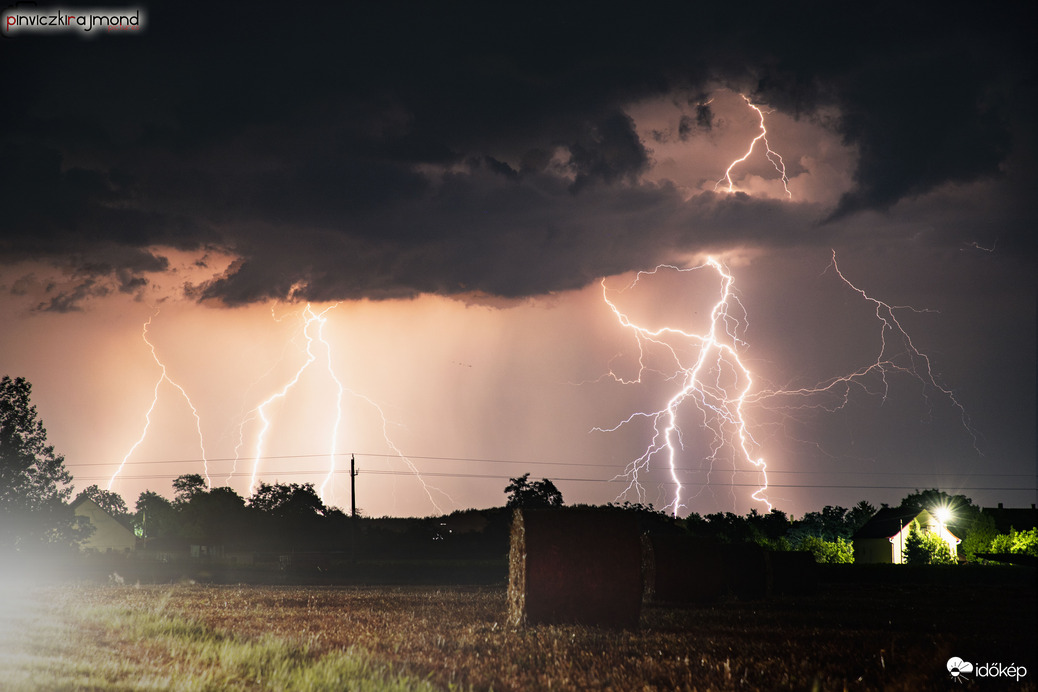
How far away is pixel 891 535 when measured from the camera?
68.9 m

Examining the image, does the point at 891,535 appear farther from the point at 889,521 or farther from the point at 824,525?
the point at 824,525

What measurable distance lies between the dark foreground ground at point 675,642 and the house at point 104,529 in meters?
51.2

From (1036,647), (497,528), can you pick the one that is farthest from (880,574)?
(1036,647)

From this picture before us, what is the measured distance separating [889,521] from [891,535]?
6382mm

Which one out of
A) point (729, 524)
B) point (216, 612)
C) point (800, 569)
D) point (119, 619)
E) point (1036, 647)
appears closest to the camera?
point (1036, 647)

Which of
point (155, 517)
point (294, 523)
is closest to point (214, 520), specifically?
point (294, 523)

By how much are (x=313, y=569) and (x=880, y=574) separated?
29549mm

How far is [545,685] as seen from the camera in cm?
860

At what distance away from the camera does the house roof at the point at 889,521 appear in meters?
68.9

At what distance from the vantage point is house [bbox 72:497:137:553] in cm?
6625

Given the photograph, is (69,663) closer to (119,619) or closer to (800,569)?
(119,619)

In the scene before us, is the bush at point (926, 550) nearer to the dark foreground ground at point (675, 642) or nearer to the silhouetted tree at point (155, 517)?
the dark foreground ground at point (675, 642)

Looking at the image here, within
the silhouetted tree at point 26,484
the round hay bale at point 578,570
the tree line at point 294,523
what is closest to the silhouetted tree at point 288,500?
the tree line at point 294,523

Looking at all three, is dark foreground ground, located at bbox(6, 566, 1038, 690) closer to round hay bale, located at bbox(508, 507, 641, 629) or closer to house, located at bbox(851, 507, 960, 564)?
round hay bale, located at bbox(508, 507, 641, 629)
